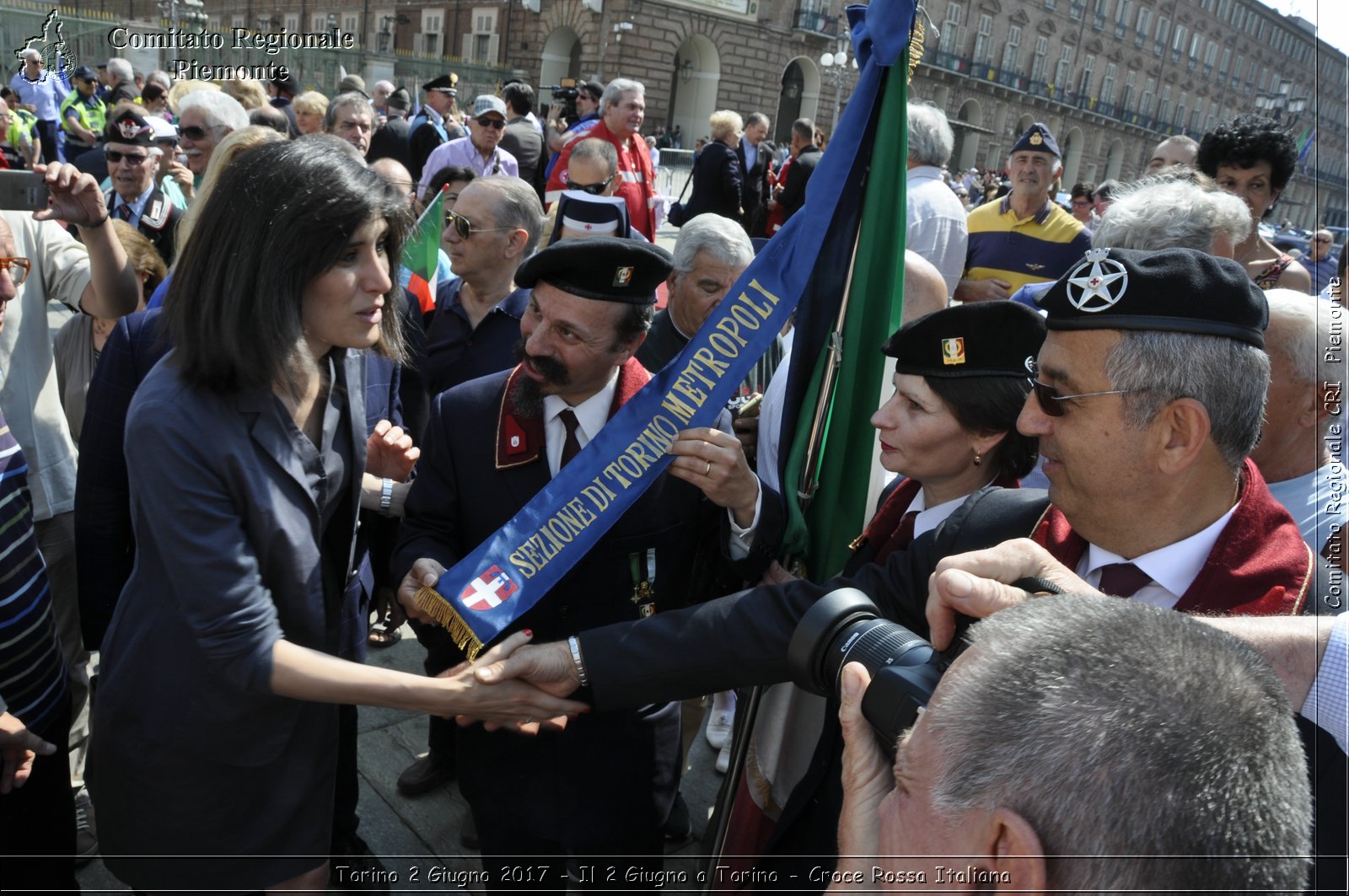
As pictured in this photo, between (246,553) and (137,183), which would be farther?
(137,183)

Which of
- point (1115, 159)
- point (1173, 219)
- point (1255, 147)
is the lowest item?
point (1173, 219)

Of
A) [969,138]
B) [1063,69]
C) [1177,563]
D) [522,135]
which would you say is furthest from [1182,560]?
[1063,69]

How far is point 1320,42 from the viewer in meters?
1.51

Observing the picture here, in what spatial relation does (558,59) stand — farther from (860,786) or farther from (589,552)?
(860,786)

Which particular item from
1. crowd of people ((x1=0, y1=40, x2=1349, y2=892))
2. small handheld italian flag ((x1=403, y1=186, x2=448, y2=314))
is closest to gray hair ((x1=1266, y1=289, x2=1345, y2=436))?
crowd of people ((x1=0, y1=40, x2=1349, y2=892))

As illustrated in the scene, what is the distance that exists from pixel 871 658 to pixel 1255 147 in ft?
12.8

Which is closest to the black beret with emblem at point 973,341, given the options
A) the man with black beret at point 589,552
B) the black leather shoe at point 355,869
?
the man with black beret at point 589,552

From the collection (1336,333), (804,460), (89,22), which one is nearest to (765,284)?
(804,460)

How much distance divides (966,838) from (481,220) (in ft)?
11.5

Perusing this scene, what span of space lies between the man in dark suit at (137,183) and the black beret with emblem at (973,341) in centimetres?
397

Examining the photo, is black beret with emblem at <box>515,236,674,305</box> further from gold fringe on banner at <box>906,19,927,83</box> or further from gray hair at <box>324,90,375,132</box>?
gray hair at <box>324,90,375,132</box>

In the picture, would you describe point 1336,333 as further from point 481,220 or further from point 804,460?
point 481,220

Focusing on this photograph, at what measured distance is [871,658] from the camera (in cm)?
137

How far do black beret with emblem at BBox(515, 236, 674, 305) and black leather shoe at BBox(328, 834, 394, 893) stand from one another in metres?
1.86
